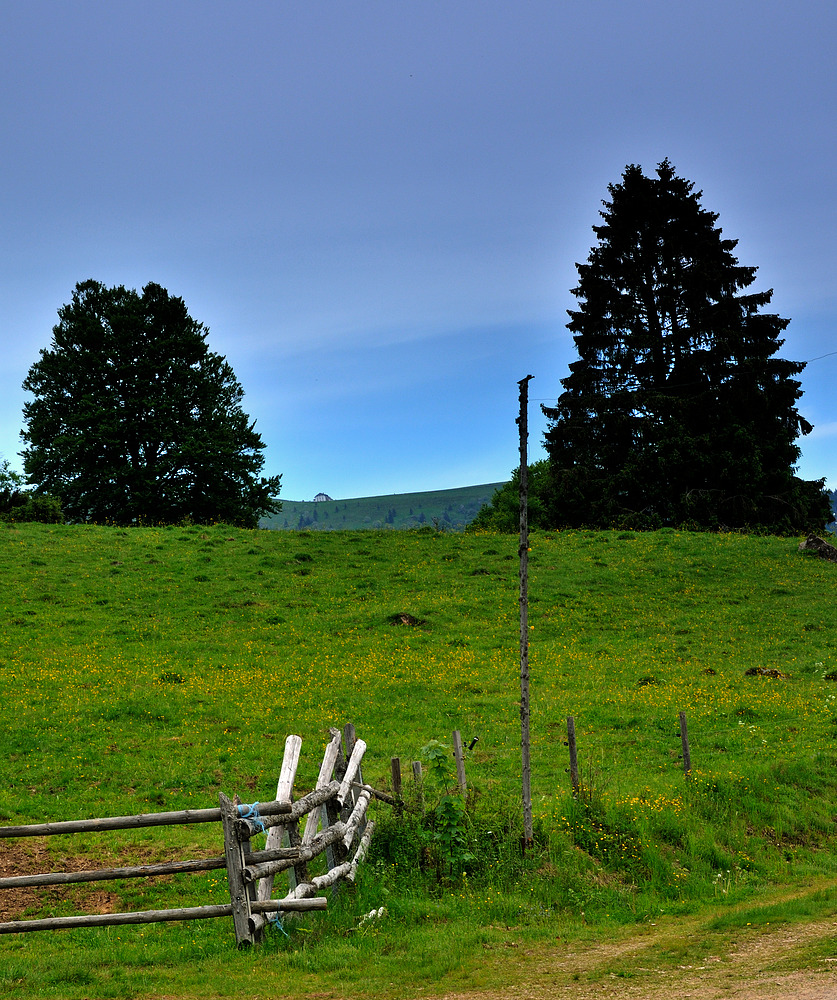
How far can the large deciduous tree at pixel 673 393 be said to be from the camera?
178 ft

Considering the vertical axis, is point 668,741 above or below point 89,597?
below

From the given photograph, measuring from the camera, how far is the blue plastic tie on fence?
9969mm

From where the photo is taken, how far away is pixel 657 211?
197ft

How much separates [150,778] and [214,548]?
25.0 metres

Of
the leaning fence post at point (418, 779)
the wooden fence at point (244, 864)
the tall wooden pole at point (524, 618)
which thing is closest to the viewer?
the wooden fence at point (244, 864)

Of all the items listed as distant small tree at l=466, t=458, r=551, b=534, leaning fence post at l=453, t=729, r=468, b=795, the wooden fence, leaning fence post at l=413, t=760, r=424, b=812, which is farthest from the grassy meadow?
distant small tree at l=466, t=458, r=551, b=534

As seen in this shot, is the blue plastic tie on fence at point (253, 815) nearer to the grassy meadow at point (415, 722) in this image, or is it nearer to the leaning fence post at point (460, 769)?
the grassy meadow at point (415, 722)

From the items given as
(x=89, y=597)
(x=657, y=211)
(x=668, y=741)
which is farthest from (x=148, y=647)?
(x=657, y=211)

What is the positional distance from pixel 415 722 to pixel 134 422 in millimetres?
39718

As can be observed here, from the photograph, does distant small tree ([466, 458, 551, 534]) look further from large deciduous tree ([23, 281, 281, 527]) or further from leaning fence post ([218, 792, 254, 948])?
leaning fence post ([218, 792, 254, 948])

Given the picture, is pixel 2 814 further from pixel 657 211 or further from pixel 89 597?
pixel 657 211

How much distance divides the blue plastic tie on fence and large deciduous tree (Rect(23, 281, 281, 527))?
46.3 m

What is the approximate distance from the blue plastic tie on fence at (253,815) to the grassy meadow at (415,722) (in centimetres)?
140

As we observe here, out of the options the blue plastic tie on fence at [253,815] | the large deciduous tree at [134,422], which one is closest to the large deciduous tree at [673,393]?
the large deciduous tree at [134,422]
